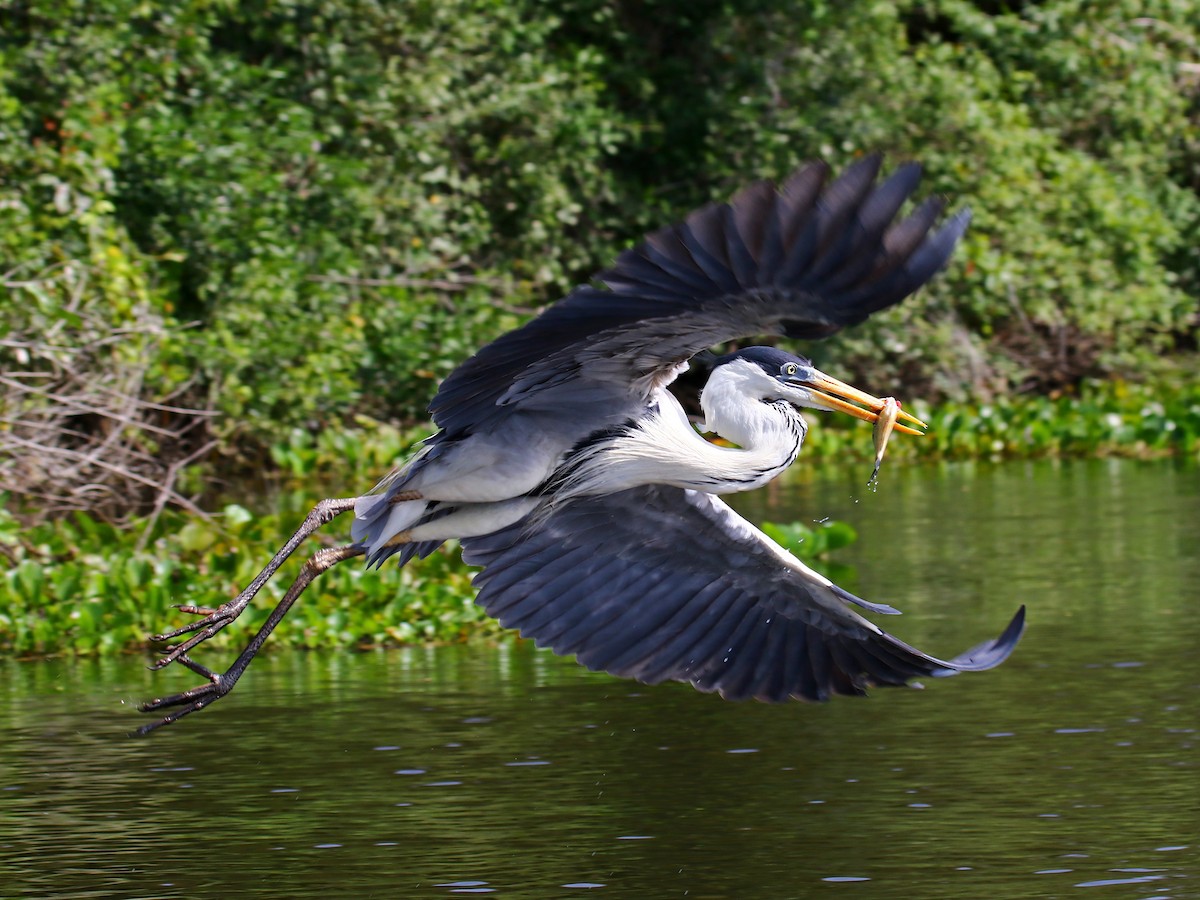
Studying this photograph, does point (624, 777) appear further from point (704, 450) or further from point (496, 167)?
point (496, 167)

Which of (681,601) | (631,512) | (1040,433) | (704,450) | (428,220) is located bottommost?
(681,601)

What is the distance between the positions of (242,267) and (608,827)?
24.3ft

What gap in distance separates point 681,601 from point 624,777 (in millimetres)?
637

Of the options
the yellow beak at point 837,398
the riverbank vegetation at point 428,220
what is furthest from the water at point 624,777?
the riverbank vegetation at point 428,220

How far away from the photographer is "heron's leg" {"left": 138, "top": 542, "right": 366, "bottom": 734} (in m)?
5.35

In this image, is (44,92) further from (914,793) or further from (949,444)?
(914,793)

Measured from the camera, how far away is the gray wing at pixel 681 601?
211 inches

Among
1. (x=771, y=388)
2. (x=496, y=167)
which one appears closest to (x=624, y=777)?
(x=771, y=388)

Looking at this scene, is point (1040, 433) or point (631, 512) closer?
point (631, 512)

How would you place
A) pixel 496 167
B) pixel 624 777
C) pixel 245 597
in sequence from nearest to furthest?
1. pixel 245 597
2. pixel 624 777
3. pixel 496 167

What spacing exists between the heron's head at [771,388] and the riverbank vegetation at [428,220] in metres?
3.35

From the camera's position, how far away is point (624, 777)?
19.2ft

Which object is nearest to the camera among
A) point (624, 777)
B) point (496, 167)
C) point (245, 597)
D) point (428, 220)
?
point (245, 597)

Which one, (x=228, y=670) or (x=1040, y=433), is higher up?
(x=1040, y=433)
